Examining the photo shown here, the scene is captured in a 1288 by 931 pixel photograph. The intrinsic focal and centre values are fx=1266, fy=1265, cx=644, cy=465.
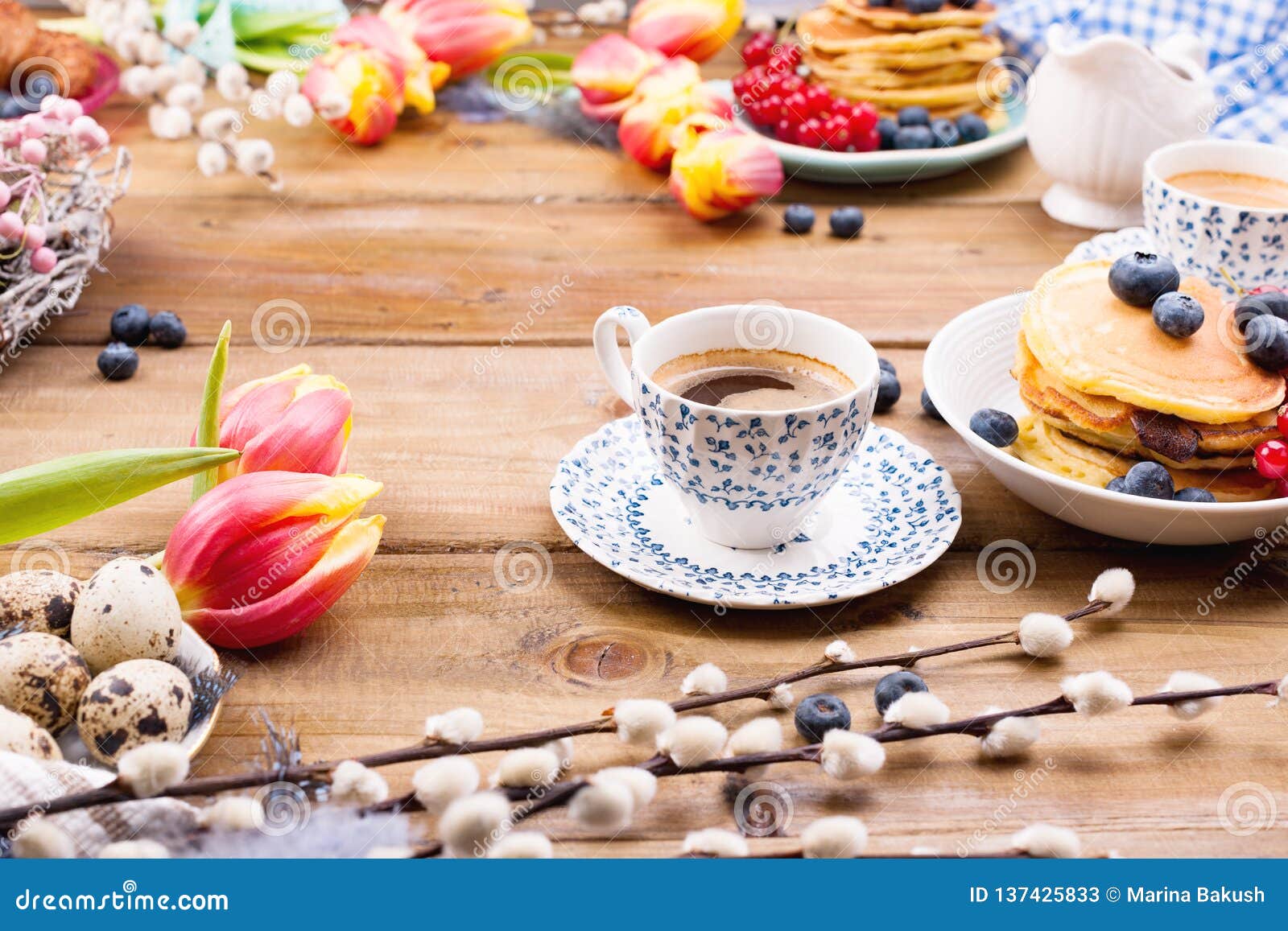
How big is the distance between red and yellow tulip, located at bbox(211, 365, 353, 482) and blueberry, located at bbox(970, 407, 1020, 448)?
537 mm

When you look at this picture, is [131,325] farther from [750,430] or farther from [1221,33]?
[1221,33]

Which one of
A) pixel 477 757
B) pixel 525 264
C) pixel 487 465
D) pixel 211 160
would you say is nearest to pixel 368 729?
pixel 477 757

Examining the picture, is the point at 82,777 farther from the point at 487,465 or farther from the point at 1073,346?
the point at 1073,346

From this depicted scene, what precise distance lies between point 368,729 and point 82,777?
192mm

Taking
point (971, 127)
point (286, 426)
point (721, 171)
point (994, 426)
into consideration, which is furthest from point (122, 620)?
point (971, 127)

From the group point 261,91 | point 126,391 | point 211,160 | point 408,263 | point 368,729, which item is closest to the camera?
point 368,729

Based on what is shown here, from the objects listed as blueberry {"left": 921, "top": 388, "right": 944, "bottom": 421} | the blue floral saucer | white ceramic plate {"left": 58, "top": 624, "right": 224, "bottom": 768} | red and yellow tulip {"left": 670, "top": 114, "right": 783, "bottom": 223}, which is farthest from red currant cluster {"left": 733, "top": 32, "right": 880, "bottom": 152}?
white ceramic plate {"left": 58, "top": 624, "right": 224, "bottom": 768}

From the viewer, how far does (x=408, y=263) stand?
1615 mm

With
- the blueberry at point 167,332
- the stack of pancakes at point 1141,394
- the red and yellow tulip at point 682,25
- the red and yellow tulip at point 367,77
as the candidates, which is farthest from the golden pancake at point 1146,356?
the red and yellow tulip at point 367,77

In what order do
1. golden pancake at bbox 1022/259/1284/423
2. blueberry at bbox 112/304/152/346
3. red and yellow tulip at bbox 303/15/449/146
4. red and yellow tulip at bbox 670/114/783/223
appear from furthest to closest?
red and yellow tulip at bbox 303/15/449/146, red and yellow tulip at bbox 670/114/783/223, blueberry at bbox 112/304/152/346, golden pancake at bbox 1022/259/1284/423

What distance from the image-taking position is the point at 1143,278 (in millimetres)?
1100

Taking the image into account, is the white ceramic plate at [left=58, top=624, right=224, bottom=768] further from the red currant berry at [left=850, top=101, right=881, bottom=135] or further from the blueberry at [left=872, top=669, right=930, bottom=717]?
the red currant berry at [left=850, top=101, right=881, bottom=135]

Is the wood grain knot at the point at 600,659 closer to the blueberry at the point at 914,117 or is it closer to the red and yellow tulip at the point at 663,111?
the red and yellow tulip at the point at 663,111

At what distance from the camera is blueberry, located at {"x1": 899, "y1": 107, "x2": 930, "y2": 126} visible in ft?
5.96
